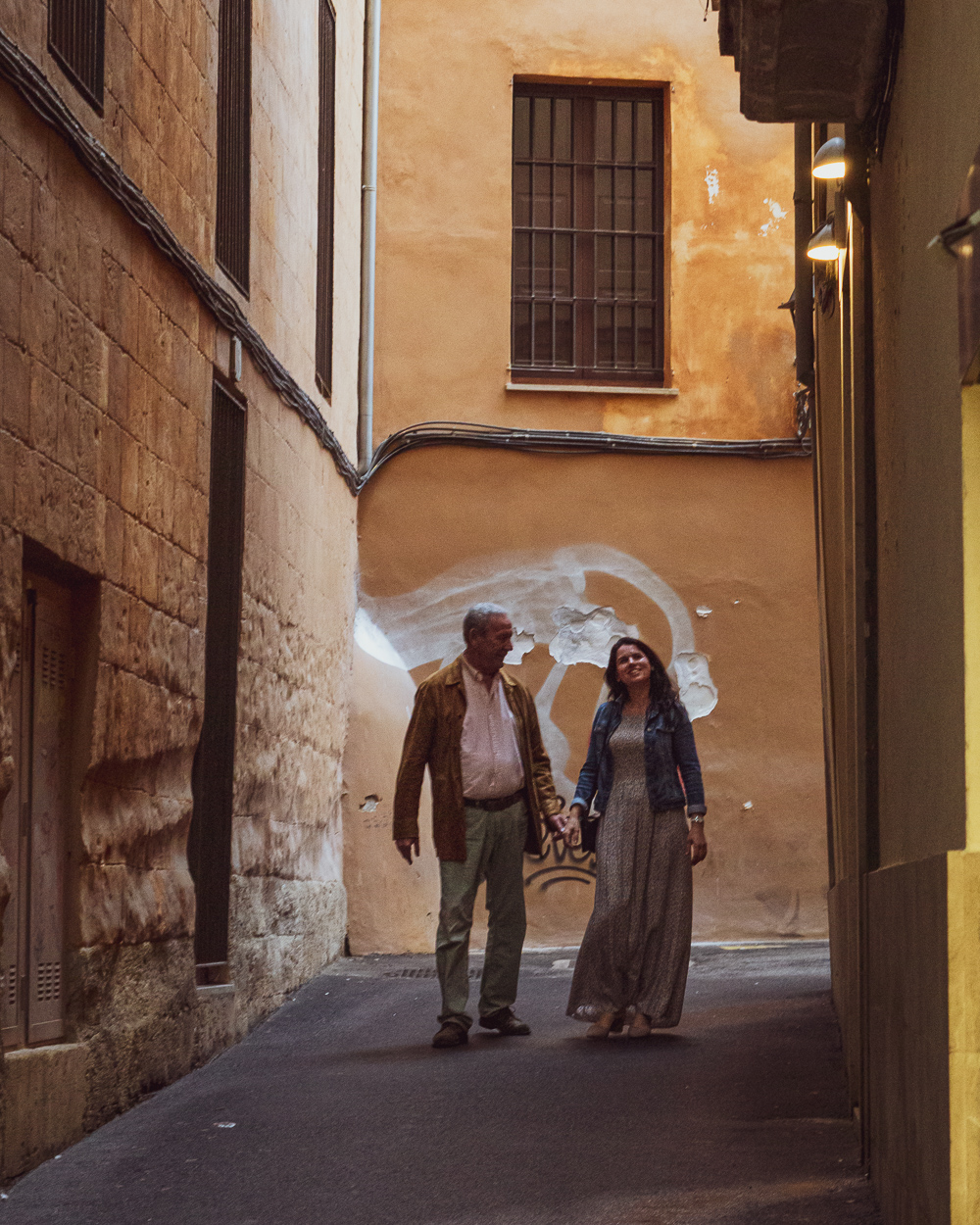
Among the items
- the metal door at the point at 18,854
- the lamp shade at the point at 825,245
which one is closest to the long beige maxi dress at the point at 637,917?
the lamp shade at the point at 825,245

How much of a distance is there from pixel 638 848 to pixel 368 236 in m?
6.18

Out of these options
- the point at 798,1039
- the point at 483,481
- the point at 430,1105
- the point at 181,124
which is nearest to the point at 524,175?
the point at 483,481

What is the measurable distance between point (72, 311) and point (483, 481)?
693cm

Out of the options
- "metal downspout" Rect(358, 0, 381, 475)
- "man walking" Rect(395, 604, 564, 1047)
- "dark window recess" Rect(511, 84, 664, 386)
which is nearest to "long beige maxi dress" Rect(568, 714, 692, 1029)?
"man walking" Rect(395, 604, 564, 1047)

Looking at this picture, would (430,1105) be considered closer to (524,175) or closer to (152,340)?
(152,340)

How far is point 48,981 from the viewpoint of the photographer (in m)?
5.52

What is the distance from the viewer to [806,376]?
9.72m

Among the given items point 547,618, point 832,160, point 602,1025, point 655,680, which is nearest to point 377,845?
point 547,618

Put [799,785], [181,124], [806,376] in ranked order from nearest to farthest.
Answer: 1. [181,124]
2. [806,376]
3. [799,785]

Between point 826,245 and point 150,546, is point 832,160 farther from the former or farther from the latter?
point 150,546

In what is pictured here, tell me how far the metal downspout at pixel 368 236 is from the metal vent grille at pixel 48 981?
6.97 m

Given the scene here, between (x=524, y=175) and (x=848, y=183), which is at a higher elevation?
(x=524, y=175)

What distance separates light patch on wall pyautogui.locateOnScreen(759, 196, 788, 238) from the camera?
41.9 feet

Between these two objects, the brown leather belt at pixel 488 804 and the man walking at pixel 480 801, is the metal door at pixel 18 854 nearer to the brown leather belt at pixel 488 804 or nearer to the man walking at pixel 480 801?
the man walking at pixel 480 801
